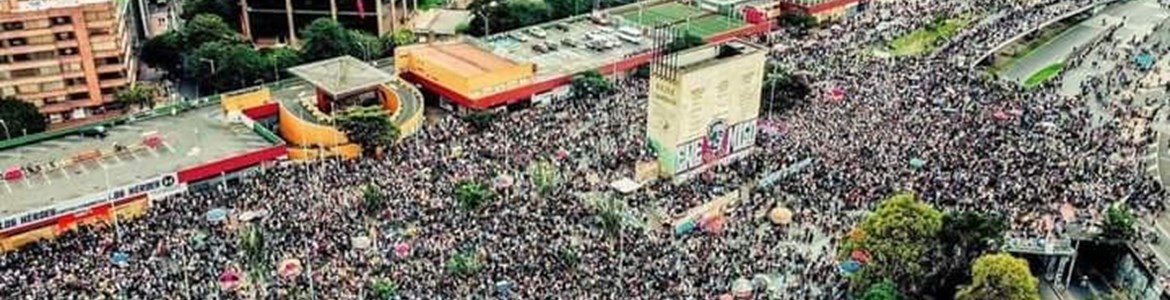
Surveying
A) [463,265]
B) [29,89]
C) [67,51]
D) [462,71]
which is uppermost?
[67,51]

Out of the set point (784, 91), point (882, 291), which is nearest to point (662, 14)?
point (784, 91)

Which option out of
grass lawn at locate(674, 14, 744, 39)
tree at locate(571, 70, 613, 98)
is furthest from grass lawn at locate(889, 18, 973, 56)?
tree at locate(571, 70, 613, 98)

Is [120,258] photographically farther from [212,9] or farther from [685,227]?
[212,9]

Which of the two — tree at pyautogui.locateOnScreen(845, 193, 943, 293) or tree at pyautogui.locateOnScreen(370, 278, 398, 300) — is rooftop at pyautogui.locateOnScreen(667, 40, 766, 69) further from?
tree at pyautogui.locateOnScreen(370, 278, 398, 300)

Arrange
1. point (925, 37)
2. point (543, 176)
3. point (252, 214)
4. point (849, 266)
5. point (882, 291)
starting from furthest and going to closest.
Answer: point (925, 37)
point (543, 176)
point (252, 214)
point (849, 266)
point (882, 291)

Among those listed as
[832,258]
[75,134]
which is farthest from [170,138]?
[832,258]

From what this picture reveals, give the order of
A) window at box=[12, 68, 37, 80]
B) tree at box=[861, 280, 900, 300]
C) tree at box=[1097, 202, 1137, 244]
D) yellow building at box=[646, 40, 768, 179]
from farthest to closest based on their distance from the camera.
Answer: window at box=[12, 68, 37, 80] < yellow building at box=[646, 40, 768, 179] < tree at box=[1097, 202, 1137, 244] < tree at box=[861, 280, 900, 300]

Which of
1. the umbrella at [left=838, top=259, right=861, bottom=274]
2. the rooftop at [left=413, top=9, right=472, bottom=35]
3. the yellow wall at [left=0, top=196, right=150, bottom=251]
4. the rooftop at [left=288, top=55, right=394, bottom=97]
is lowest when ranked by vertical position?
the rooftop at [left=413, top=9, right=472, bottom=35]
